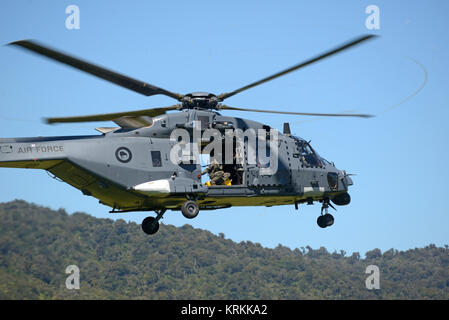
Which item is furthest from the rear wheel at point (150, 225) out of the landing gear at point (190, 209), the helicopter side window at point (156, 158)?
the helicopter side window at point (156, 158)

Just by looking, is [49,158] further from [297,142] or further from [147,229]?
[297,142]

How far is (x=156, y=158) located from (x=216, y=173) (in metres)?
1.97

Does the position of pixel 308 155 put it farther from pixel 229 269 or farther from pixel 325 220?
pixel 229 269

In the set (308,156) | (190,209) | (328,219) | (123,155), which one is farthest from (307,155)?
(123,155)

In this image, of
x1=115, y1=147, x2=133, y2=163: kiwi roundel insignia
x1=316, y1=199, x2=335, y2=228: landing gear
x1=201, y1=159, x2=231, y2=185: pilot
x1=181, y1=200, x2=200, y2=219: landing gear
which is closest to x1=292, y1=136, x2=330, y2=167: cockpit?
x1=316, y1=199, x2=335, y2=228: landing gear

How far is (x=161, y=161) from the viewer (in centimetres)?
2086

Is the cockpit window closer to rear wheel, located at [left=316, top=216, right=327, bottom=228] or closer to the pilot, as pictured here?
rear wheel, located at [left=316, top=216, right=327, bottom=228]

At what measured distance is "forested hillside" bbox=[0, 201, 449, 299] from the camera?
69.2m

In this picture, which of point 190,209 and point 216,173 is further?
point 216,173

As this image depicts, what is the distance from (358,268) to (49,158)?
3180 inches

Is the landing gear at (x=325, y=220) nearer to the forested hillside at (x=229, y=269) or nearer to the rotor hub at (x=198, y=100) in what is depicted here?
the rotor hub at (x=198, y=100)

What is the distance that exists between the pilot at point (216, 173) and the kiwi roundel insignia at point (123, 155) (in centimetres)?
237

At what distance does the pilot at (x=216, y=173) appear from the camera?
2155cm
